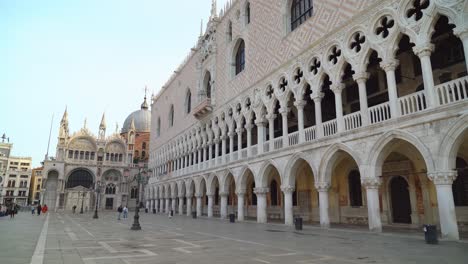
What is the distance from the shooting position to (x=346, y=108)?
17.8 m

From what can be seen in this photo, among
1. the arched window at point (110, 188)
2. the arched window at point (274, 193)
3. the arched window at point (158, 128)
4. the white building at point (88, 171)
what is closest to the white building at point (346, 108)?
the arched window at point (274, 193)

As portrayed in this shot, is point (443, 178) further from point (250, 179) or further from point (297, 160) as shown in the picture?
point (250, 179)

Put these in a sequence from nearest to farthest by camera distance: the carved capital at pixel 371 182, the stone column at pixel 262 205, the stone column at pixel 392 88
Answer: the stone column at pixel 392 88
the carved capital at pixel 371 182
the stone column at pixel 262 205

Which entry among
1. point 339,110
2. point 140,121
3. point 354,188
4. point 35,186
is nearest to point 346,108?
point 339,110

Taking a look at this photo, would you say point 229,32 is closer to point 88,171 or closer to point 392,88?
point 392,88

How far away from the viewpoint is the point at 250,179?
2600 centimetres

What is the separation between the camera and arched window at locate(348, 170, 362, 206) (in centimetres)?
1708

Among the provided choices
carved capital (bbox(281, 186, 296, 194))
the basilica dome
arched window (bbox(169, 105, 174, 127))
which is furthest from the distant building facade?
carved capital (bbox(281, 186, 296, 194))

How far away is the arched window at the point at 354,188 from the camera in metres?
17.1

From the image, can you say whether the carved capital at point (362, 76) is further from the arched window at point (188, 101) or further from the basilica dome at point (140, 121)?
the basilica dome at point (140, 121)

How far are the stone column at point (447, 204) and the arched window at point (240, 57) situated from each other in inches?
664

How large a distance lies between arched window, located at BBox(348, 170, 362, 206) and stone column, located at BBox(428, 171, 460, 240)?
7214 mm

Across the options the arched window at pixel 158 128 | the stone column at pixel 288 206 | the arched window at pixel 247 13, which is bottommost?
the stone column at pixel 288 206

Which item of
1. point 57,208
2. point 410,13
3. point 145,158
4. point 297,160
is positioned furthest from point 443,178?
point 145,158
